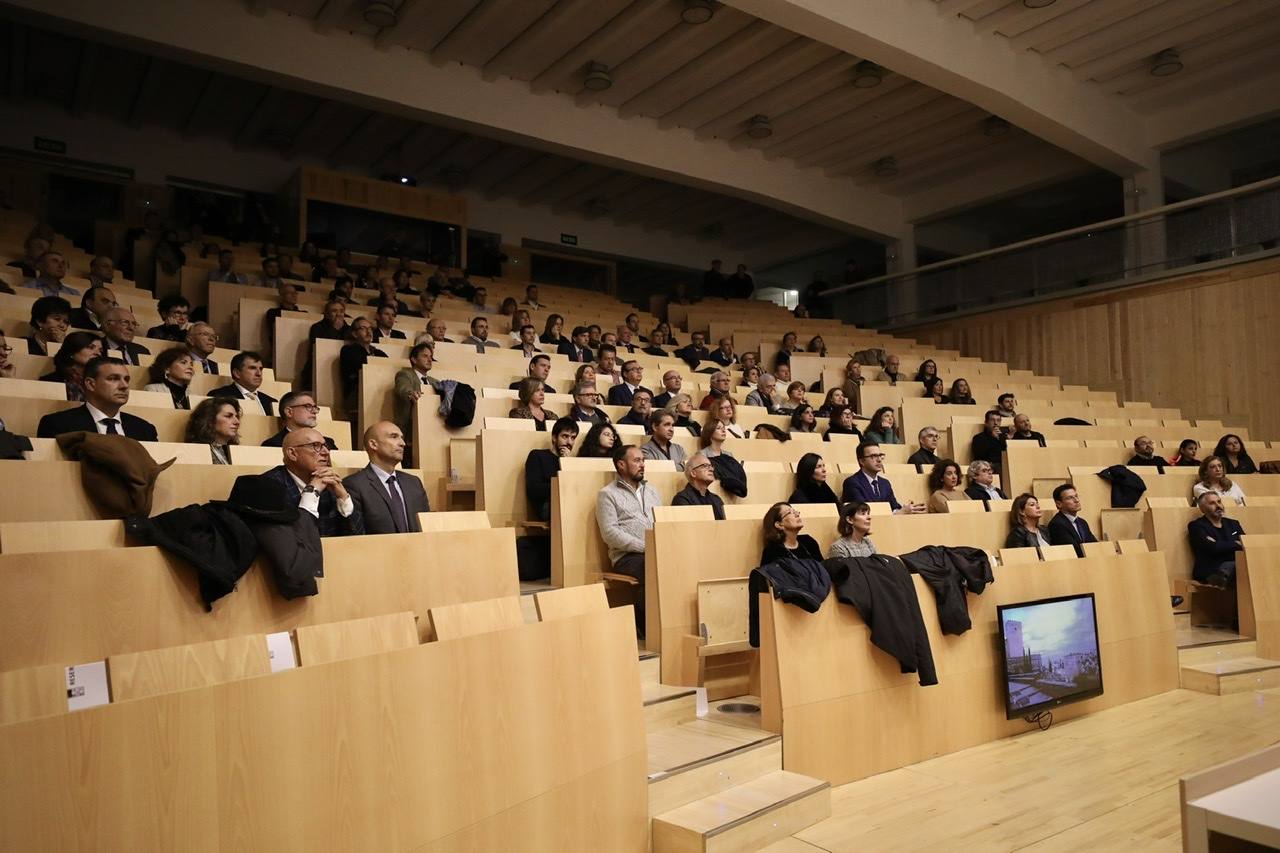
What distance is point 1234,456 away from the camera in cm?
398

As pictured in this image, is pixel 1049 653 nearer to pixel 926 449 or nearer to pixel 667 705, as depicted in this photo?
pixel 667 705

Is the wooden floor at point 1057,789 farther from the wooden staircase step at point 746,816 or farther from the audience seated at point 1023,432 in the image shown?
the audience seated at point 1023,432

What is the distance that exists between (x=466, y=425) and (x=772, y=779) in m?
1.60

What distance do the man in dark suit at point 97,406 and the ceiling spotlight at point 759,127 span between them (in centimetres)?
456

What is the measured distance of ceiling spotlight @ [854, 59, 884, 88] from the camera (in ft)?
16.7

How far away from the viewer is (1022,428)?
13.1 feet

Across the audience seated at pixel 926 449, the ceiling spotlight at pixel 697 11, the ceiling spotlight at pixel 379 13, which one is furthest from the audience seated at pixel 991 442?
the ceiling spotlight at pixel 379 13

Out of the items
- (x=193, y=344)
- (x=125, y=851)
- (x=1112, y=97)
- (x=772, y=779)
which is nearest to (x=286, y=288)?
(x=193, y=344)

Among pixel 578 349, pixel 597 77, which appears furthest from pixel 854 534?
pixel 597 77

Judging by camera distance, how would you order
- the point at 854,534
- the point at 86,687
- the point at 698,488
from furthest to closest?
the point at 698,488 → the point at 854,534 → the point at 86,687

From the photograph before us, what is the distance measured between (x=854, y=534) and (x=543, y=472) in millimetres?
862

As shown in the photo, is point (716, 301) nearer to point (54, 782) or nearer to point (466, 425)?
point (466, 425)

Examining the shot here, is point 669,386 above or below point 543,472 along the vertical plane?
above

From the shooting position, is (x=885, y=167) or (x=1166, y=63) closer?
(x=1166, y=63)
